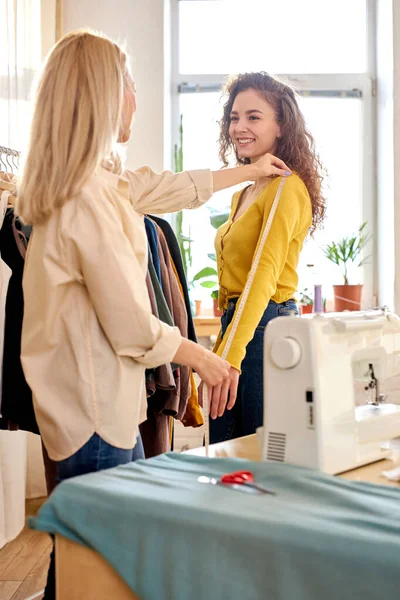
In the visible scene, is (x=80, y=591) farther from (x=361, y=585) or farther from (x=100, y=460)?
(x=361, y=585)

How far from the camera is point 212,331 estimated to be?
3.96 m

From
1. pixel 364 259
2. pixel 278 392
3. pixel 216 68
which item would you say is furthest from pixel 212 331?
pixel 278 392

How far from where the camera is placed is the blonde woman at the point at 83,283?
1.23 metres

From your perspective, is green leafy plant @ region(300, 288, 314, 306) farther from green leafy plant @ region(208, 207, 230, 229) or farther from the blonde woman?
the blonde woman

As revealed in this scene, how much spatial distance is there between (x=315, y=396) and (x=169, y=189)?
777 mm

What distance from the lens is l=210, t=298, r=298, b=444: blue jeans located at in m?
1.85

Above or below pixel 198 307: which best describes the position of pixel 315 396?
below

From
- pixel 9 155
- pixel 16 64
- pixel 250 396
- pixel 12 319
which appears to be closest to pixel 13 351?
pixel 12 319

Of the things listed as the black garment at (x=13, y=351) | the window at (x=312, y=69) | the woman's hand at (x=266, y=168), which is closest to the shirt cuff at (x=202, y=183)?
the woman's hand at (x=266, y=168)

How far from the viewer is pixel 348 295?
13.7 ft

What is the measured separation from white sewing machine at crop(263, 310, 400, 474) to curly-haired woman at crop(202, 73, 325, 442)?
0.30 metres

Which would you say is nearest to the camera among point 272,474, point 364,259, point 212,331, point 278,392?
point 272,474

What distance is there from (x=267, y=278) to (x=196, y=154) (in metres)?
2.85

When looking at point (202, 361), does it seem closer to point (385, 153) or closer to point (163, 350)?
point (163, 350)
